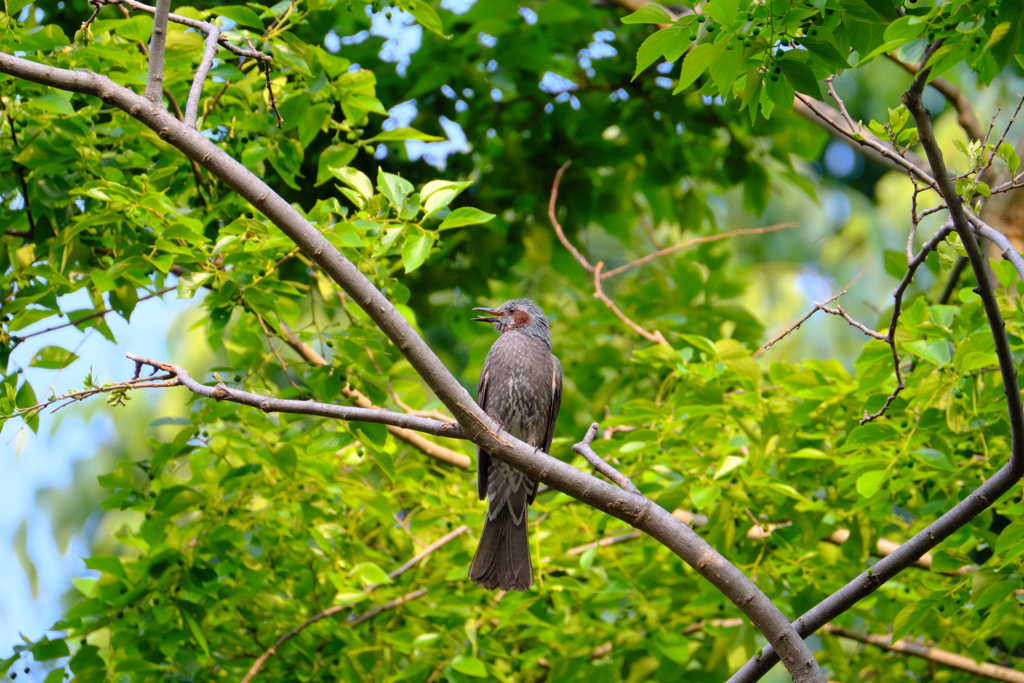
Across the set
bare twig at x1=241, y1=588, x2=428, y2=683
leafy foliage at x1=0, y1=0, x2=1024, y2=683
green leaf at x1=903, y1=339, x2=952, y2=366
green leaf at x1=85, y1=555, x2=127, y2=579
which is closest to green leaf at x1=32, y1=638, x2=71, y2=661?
leafy foliage at x1=0, y1=0, x2=1024, y2=683

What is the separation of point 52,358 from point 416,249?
1504 millimetres

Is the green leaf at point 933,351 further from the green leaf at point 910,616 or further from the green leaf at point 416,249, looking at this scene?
the green leaf at point 416,249

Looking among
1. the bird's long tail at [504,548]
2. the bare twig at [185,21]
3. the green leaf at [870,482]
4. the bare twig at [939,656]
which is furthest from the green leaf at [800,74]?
the bare twig at [939,656]

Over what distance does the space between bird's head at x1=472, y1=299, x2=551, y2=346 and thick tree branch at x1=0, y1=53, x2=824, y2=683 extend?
6.42 ft

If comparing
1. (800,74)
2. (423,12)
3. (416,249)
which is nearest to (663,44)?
(800,74)

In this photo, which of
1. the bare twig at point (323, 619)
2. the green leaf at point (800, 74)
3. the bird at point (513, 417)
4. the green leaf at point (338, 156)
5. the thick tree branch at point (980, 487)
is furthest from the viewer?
the bare twig at point (323, 619)

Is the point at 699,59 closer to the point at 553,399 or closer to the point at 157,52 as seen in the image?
the point at 157,52

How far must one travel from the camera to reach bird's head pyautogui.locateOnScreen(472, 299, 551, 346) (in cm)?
425

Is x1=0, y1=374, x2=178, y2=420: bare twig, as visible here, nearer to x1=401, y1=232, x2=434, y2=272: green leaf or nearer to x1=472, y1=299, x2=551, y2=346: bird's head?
x1=401, y1=232, x2=434, y2=272: green leaf

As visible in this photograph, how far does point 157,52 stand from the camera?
89.9 inches

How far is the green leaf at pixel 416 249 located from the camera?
7.49 feet

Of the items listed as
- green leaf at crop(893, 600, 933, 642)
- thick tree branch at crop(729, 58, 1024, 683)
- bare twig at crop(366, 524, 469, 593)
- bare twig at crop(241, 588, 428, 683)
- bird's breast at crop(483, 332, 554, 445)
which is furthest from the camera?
bird's breast at crop(483, 332, 554, 445)

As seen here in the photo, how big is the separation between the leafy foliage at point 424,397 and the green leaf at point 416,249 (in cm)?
1

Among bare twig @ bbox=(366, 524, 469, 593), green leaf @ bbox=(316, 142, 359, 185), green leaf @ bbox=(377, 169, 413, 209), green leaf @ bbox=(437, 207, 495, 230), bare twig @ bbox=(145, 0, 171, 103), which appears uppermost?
green leaf @ bbox=(316, 142, 359, 185)
